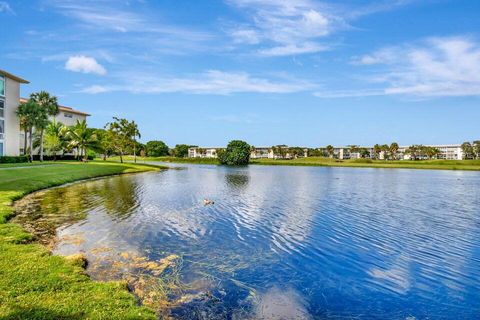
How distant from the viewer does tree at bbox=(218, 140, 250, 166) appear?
154600 millimetres

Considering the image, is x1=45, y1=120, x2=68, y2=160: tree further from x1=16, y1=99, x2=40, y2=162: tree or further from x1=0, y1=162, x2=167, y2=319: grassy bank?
x1=0, y1=162, x2=167, y2=319: grassy bank

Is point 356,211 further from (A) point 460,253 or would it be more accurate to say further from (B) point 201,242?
(B) point 201,242

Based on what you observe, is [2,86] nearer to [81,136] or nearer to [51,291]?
[81,136]

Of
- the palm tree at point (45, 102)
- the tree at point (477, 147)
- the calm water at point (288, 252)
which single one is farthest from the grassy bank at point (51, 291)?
the tree at point (477, 147)

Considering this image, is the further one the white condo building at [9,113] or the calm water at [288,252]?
the white condo building at [9,113]

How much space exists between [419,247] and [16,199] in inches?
1152

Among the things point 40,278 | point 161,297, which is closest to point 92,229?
point 40,278

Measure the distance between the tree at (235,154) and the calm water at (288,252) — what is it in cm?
12445

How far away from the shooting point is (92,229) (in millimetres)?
19094

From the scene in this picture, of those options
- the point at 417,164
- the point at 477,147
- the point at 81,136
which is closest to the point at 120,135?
the point at 81,136

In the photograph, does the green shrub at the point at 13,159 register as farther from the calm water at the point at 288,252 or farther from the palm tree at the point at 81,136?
the calm water at the point at 288,252

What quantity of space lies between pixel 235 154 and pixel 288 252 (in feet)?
457

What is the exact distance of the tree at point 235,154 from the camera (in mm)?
154600

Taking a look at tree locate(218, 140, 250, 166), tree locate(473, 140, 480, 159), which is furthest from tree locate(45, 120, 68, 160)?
tree locate(473, 140, 480, 159)
